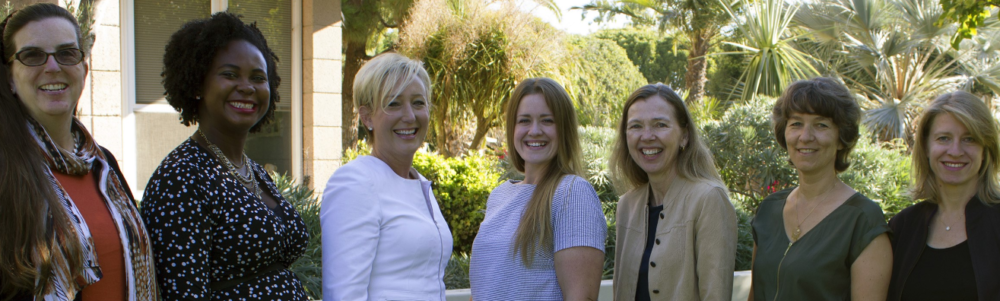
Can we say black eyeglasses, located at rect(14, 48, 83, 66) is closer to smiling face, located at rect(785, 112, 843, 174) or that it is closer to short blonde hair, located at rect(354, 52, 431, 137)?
short blonde hair, located at rect(354, 52, 431, 137)

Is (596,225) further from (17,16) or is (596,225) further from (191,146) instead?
(17,16)

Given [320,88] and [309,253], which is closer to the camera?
[309,253]

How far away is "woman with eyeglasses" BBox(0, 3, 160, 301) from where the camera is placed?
1.93 metres

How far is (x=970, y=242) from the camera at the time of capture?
2.78 m

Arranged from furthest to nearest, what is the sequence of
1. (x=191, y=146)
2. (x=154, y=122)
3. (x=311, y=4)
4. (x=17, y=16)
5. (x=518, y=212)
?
(x=311, y=4) < (x=154, y=122) < (x=518, y=212) < (x=191, y=146) < (x=17, y=16)

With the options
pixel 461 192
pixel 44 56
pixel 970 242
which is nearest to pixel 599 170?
pixel 461 192

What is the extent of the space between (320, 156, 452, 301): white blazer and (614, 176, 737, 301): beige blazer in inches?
36.0

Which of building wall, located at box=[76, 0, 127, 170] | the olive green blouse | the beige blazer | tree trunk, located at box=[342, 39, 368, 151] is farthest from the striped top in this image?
tree trunk, located at box=[342, 39, 368, 151]

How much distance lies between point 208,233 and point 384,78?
0.79 metres

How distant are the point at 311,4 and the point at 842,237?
23.0 ft

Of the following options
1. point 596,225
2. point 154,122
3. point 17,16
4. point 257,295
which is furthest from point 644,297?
point 154,122

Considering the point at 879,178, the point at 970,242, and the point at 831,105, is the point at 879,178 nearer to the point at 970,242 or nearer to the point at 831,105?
the point at 970,242

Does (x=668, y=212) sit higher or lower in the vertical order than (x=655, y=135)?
lower

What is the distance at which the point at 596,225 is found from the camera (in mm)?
2604
